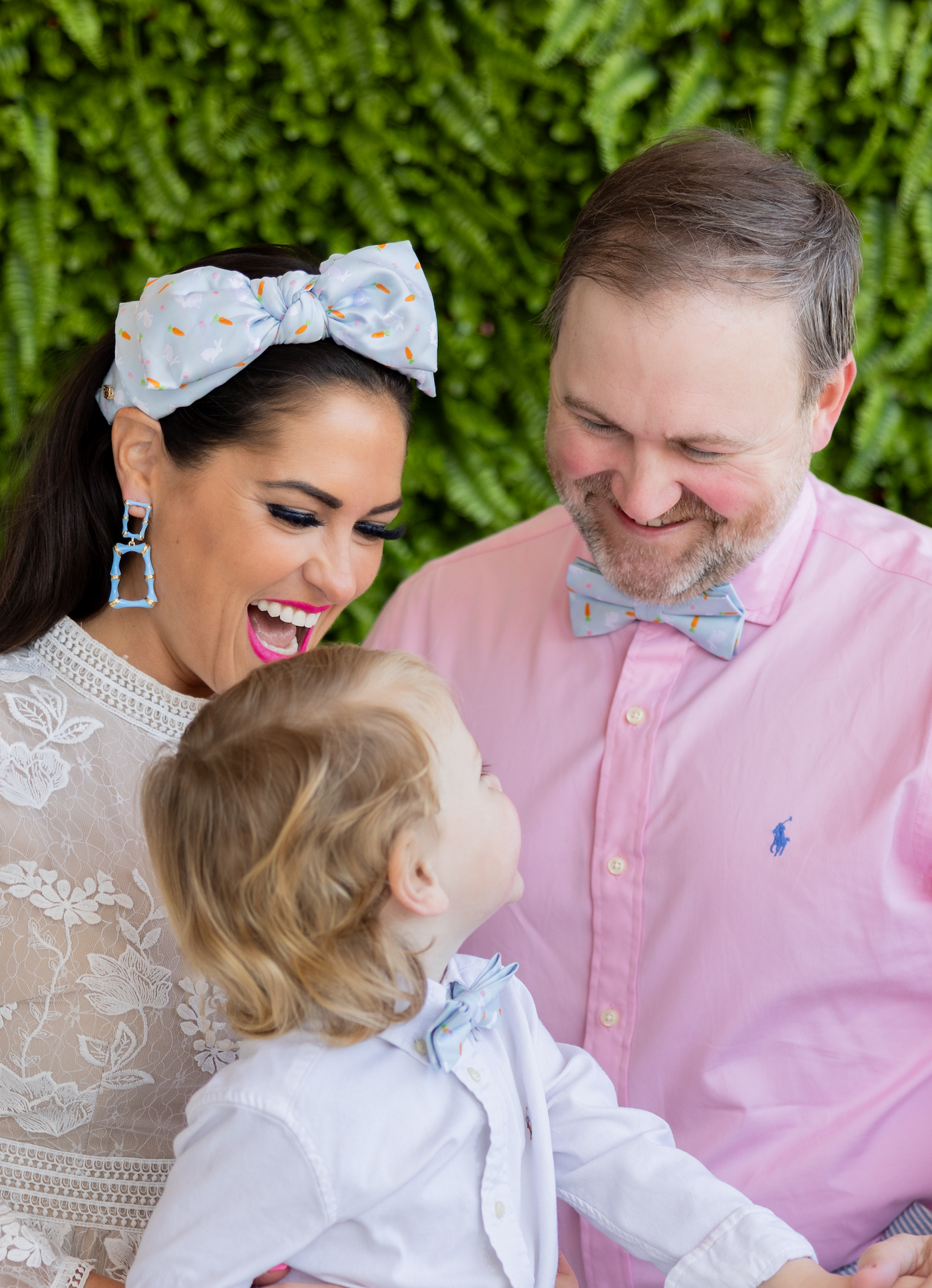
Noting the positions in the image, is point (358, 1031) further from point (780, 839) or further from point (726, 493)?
point (726, 493)

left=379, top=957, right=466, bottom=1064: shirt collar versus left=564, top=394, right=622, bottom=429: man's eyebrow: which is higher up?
left=564, top=394, right=622, bottom=429: man's eyebrow

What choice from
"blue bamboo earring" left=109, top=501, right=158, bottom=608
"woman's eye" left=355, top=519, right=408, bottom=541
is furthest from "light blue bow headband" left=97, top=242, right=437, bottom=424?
"woman's eye" left=355, top=519, right=408, bottom=541

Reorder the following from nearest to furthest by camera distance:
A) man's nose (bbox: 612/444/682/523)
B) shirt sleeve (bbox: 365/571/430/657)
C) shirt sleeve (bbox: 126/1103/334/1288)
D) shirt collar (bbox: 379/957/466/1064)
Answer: shirt sleeve (bbox: 126/1103/334/1288) < shirt collar (bbox: 379/957/466/1064) < man's nose (bbox: 612/444/682/523) < shirt sleeve (bbox: 365/571/430/657)

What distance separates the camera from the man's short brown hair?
192 cm

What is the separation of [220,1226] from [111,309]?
109 inches

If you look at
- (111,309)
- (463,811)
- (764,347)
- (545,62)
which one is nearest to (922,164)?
(545,62)

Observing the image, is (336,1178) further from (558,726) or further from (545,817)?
(558,726)

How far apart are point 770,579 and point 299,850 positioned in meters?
1.07

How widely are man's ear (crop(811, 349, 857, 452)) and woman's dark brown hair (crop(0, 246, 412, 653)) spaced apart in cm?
74

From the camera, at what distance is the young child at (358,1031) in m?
1.55

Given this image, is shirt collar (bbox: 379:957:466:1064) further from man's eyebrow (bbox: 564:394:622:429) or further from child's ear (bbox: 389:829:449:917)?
man's eyebrow (bbox: 564:394:622:429)

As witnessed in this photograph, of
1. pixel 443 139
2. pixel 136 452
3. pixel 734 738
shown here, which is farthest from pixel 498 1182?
pixel 443 139

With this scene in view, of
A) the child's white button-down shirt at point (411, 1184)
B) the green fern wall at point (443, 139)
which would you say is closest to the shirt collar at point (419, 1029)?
the child's white button-down shirt at point (411, 1184)

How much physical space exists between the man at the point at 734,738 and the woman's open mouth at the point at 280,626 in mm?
476
